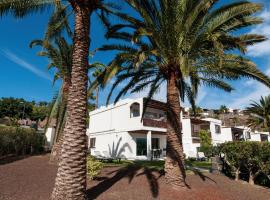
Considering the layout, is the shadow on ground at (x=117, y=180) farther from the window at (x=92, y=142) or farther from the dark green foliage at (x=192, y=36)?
the window at (x=92, y=142)

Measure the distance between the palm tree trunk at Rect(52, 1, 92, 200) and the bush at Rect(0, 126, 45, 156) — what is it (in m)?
13.1

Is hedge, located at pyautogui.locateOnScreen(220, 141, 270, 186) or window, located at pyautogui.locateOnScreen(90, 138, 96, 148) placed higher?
window, located at pyautogui.locateOnScreen(90, 138, 96, 148)

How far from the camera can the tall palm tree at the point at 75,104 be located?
7.47 metres

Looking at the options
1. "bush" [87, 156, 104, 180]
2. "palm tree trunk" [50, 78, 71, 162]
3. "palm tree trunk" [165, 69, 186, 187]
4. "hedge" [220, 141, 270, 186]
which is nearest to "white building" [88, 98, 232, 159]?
"palm tree trunk" [50, 78, 71, 162]

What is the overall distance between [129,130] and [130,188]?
60.7 feet

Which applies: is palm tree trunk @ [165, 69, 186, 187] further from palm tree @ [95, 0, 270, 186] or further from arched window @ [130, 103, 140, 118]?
arched window @ [130, 103, 140, 118]

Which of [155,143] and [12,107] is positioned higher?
[12,107]

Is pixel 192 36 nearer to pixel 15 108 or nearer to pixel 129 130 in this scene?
pixel 129 130

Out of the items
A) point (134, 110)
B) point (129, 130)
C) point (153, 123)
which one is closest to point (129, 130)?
point (129, 130)

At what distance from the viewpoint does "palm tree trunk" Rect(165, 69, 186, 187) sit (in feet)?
35.7

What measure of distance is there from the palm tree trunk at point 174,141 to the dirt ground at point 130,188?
1.71ft

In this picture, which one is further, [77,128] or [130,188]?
[130,188]

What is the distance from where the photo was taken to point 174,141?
11.4 meters

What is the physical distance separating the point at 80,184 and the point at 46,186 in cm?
253
